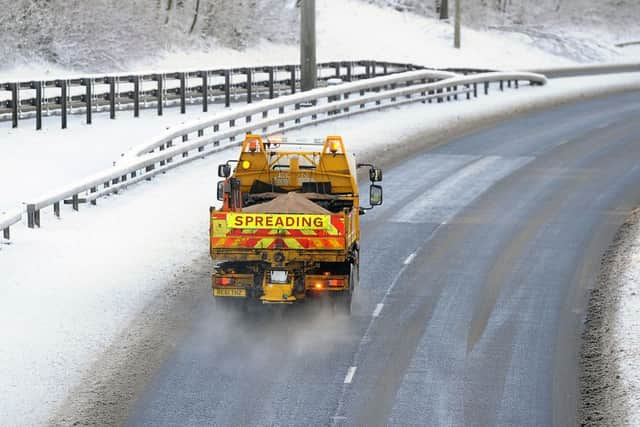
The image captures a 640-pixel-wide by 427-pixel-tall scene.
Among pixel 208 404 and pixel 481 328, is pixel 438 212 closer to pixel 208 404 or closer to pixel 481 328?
pixel 481 328

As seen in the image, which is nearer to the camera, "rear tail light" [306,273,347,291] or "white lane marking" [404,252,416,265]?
"rear tail light" [306,273,347,291]

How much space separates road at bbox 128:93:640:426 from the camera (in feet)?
42.2

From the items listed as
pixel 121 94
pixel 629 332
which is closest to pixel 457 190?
pixel 629 332

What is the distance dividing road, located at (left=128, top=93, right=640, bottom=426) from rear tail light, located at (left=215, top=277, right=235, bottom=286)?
0.59 meters

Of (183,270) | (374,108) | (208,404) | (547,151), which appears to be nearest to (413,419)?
(208,404)

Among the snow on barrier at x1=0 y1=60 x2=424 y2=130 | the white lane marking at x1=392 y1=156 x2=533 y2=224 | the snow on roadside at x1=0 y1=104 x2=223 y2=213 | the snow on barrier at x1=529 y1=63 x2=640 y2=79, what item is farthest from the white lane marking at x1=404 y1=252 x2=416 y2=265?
the snow on barrier at x1=529 y1=63 x2=640 y2=79

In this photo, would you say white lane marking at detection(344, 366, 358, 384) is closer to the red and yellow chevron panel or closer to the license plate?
the red and yellow chevron panel

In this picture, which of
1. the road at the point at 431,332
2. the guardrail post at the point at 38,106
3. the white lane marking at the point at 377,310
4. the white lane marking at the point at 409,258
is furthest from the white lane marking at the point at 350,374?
the guardrail post at the point at 38,106

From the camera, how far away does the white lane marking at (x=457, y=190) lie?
23.0m

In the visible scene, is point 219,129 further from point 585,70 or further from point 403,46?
point 403,46

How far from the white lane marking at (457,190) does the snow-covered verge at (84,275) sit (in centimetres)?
378

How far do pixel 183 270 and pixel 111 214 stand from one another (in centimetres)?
357

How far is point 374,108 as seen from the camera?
3606cm

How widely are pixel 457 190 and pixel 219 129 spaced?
8.61 m
